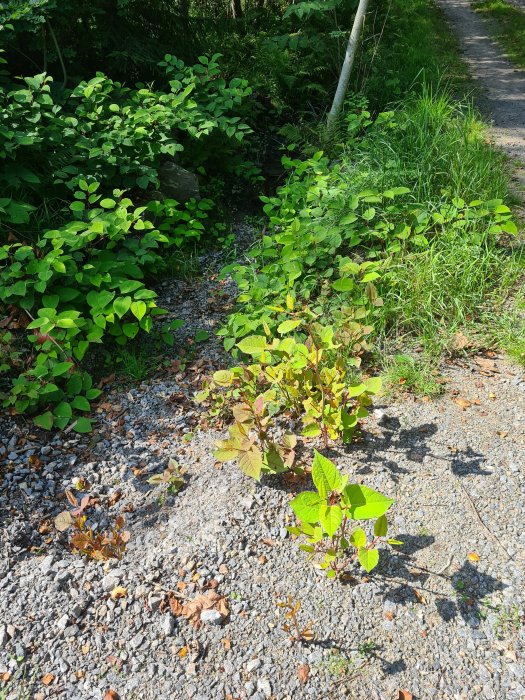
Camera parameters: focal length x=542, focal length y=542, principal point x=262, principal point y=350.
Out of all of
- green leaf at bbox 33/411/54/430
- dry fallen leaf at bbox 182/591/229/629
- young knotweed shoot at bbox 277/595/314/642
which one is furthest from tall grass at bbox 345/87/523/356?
green leaf at bbox 33/411/54/430

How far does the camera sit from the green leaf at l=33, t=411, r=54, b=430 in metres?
2.77

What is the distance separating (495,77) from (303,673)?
7.74 meters

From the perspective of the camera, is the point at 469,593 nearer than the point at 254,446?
Yes

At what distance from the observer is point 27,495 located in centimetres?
258

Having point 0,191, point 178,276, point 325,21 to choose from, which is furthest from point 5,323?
point 325,21

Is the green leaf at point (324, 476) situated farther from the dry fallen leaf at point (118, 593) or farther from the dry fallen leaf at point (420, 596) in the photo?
the dry fallen leaf at point (118, 593)

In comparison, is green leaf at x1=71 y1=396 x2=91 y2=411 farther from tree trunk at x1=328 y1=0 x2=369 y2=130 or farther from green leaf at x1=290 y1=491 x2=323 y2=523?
tree trunk at x1=328 y1=0 x2=369 y2=130

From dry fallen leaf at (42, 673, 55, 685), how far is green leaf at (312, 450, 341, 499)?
1.16 metres

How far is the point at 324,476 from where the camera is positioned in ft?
6.36

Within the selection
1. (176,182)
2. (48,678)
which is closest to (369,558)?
(48,678)

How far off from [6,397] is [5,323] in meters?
0.46

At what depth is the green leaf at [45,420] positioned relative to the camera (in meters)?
2.77

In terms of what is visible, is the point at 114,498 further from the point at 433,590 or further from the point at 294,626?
the point at 433,590

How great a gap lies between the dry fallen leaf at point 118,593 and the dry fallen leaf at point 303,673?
2.43 feet
